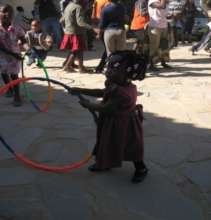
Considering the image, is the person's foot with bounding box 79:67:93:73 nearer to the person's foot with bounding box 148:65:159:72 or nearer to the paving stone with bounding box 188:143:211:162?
the person's foot with bounding box 148:65:159:72

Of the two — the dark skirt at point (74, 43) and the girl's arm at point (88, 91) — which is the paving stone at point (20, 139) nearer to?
the girl's arm at point (88, 91)

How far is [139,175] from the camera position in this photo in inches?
201

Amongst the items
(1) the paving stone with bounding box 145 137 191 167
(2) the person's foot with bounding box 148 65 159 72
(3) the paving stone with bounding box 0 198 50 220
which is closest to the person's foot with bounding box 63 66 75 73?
(2) the person's foot with bounding box 148 65 159 72

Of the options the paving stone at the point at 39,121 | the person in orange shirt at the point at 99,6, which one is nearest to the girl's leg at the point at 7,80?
the paving stone at the point at 39,121

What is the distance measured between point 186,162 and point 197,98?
3075 mm

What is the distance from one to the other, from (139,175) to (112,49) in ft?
16.9

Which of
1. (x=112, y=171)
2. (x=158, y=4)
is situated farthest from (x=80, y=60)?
(x=112, y=171)

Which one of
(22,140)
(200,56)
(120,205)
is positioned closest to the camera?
(120,205)

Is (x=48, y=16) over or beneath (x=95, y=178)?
over

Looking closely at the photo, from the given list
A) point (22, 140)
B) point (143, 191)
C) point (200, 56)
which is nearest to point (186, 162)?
point (143, 191)

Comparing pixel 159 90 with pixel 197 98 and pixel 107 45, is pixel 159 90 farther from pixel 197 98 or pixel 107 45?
pixel 107 45

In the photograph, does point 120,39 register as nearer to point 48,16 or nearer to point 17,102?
point 17,102

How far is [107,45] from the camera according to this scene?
32.5 ft

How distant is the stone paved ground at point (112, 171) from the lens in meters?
4.50
